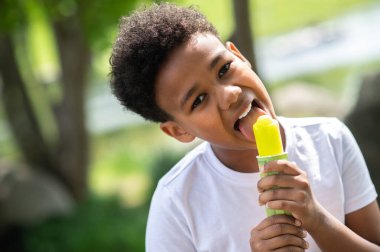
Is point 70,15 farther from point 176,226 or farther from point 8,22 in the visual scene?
point 176,226

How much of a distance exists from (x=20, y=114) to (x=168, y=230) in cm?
539

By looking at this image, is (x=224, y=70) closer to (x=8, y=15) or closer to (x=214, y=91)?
(x=214, y=91)

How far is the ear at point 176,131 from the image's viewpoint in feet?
7.59

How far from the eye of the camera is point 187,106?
7.06ft

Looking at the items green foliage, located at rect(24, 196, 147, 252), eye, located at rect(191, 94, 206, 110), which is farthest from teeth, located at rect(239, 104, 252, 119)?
green foliage, located at rect(24, 196, 147, 252)

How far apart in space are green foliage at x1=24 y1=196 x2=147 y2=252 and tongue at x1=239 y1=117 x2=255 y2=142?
426 cm

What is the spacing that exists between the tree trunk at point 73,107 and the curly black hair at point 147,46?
14.4 ft

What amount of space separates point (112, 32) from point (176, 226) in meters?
4.12

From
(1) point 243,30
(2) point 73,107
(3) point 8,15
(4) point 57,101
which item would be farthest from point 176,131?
(4) point 57,101

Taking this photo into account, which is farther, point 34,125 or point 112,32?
point 34,125

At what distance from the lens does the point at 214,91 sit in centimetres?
209

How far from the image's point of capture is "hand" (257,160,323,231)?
6.02ft

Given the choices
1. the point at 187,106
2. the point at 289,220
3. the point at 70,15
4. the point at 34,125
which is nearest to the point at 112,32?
the point at 70,15

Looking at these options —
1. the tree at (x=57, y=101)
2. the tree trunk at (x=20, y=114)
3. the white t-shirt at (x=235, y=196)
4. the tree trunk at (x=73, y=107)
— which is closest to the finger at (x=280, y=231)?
the white t-shirt at (x=235, y=196)
